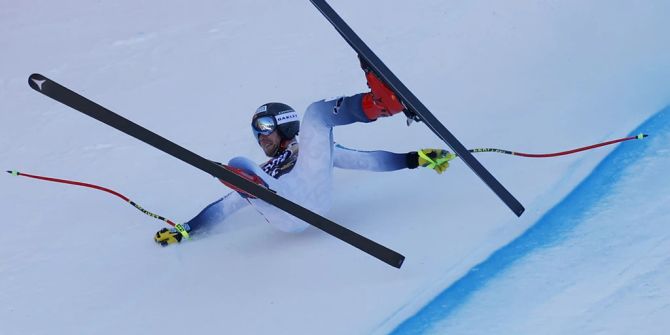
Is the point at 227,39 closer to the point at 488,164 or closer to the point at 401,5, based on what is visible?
the point at 401,5

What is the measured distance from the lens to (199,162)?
115 inches

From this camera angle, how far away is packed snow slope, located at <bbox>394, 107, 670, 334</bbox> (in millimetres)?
2690

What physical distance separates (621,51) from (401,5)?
1166mm

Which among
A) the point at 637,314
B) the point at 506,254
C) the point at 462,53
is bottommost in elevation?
the point at 637,314

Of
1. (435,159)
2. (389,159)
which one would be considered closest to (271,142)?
(389,159)

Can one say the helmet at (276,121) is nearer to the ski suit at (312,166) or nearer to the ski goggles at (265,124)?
the ski goggles at (265,124)

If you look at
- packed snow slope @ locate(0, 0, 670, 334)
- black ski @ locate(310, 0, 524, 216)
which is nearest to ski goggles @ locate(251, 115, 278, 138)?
packed snow slope @ locate(0, 0, 670, 334)

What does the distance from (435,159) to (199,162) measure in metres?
0.87

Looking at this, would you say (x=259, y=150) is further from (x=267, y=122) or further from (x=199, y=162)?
(x=199, y=162)

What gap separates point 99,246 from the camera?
3801 mm

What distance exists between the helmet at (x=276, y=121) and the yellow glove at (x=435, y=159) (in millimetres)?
422

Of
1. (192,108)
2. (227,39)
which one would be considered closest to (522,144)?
(192,108)

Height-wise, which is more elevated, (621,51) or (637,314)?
(621,51)

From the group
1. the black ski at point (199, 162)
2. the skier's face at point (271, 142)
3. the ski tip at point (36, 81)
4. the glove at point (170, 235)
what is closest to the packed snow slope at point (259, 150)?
the glove at point (170, 235)
